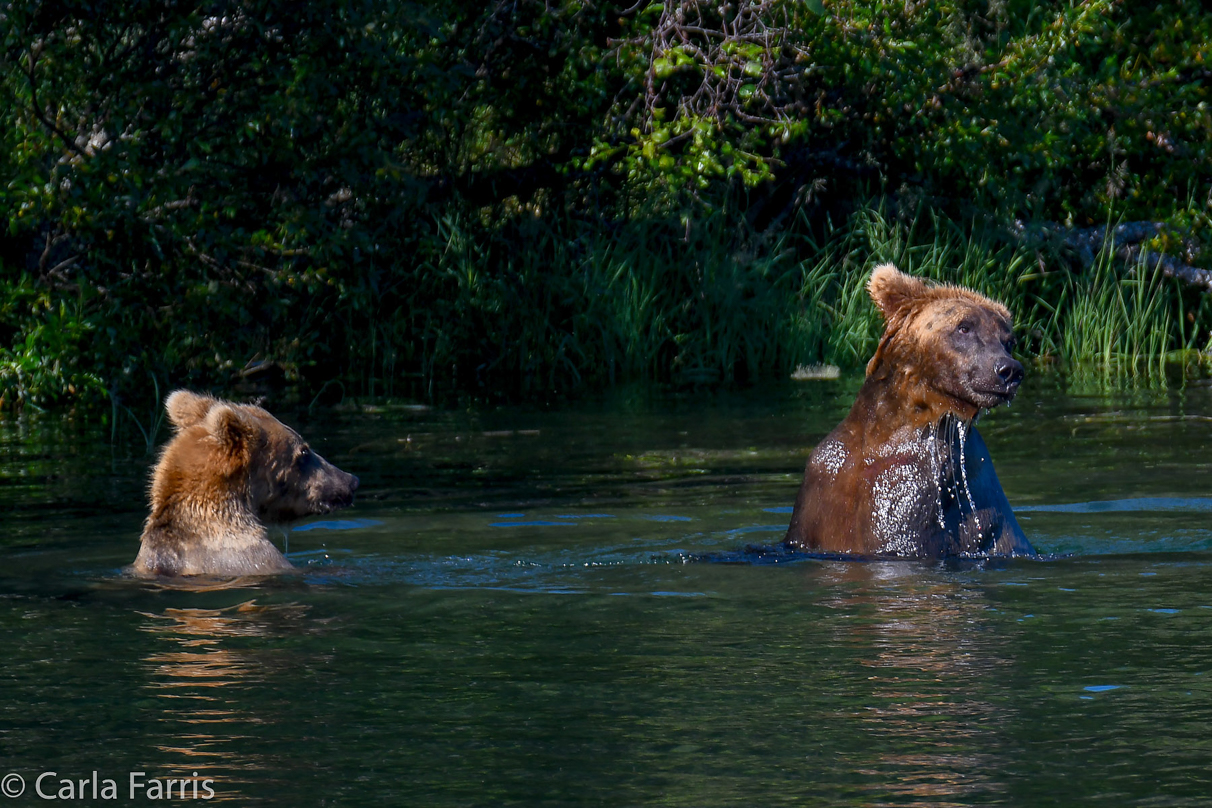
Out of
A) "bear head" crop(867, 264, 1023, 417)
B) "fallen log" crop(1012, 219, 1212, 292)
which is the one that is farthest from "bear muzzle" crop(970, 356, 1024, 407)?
"fallen log" crop(1012, 219, 1212, 292)

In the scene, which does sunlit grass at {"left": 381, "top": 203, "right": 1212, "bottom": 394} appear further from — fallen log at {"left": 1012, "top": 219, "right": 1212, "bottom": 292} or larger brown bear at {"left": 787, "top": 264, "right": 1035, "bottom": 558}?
larger brown bear at {"left": 787, "top": 264, "right": 1035, "bottom": 558}

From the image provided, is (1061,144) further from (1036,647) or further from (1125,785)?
(1125,785)

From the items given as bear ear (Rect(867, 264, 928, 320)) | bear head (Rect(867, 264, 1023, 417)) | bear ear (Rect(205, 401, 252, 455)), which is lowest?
bear ear (Rect(205, 401, 252, 455))

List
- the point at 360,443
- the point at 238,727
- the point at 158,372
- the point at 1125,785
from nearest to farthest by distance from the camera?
the point at 1125,785 → the point at 238,727 → the point at 360,443 → the point at 158,372

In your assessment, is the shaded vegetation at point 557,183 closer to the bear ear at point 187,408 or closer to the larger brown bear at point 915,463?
the bear ear at point 187,408

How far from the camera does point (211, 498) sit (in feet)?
23.6

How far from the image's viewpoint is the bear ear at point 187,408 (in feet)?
24.5

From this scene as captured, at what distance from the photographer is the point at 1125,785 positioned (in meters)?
4.07

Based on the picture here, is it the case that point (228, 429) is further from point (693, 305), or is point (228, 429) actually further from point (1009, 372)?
point (693, 305)

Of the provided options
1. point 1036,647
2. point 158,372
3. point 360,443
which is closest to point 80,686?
point 1036,647

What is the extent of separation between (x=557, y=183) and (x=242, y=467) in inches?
457

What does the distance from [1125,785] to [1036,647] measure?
5.12ft

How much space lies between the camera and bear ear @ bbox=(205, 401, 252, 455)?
7219 millimetres

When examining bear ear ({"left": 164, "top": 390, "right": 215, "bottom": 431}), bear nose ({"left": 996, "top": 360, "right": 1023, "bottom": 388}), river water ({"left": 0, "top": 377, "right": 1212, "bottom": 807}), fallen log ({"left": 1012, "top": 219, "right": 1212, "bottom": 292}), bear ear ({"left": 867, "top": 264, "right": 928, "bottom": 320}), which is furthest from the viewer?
fallen log ({"left": 1012, "top": 219, "right": 1212, "bottom": 292})
